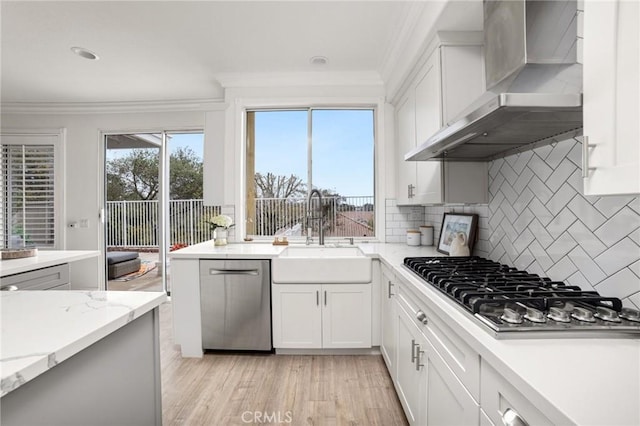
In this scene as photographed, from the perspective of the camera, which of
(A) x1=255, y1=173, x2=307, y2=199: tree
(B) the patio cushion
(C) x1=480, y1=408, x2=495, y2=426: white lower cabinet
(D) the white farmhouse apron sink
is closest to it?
Result: (C) x1=480, y1=408, x2=495, y2=426: white lower cabinet

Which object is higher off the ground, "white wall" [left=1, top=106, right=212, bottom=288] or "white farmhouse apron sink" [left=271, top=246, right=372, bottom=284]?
"white wall" [left=1, top=106, right=212, bottom=288]

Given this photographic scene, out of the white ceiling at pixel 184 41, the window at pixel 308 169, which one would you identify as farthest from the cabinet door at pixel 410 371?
the white ceiling at pixel 184 41

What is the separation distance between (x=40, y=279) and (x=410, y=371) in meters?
2.54

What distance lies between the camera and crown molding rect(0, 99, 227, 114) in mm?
3971

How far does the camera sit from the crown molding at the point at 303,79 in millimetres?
3195

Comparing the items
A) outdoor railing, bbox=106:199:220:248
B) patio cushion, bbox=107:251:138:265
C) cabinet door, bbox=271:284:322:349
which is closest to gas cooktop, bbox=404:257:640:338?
cabinet door, bbox=271:284:322:349

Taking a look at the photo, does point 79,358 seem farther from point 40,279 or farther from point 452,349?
point 40,279

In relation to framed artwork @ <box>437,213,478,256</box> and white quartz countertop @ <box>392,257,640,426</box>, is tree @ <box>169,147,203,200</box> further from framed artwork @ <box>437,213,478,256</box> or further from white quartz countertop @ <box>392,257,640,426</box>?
white quartz countertop @ <box>392,257,640,426</box>

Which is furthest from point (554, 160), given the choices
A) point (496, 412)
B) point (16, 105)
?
point (16, 105)

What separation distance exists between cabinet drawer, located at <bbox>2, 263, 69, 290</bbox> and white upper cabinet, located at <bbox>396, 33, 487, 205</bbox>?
9.17 ft

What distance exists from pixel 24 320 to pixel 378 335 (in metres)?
2.24

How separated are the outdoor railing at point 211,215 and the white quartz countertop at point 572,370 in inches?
95.9

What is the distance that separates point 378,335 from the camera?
2.55 metres

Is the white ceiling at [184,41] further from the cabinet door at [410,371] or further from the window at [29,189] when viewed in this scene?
the cabinet door at [410,371]
